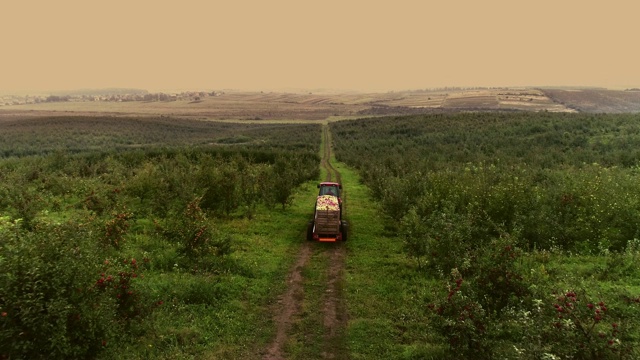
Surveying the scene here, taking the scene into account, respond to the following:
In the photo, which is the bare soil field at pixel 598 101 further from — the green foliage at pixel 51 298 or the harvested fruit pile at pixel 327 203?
the green foliage at pixel 51 298

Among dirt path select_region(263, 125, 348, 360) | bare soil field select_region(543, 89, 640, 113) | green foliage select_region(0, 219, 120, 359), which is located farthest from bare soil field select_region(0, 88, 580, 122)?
green foliage select_region(0, 219, 120, 359)

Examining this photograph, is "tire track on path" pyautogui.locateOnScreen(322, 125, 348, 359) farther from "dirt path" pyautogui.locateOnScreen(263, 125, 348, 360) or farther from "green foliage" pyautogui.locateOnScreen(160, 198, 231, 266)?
→ "green foliage" pyautogui.locateOnScreen(160, 198, 231, 266)

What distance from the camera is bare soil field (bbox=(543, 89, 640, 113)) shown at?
4125 inches

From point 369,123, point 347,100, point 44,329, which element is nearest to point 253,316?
point 44,329

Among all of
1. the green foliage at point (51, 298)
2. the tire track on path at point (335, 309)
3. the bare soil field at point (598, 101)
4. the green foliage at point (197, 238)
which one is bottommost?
the tire track on path at point (335, 309)

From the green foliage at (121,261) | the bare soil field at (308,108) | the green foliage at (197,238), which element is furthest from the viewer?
the bare soil field at (308,108)

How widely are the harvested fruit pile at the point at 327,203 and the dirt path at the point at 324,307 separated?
2.37 meters

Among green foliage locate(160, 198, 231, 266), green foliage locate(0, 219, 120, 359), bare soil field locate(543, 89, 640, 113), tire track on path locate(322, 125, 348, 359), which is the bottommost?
tire track on path locate(322, 125, 348, 359)

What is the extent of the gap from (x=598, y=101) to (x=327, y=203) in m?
134

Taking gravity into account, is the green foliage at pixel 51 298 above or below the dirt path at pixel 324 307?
above

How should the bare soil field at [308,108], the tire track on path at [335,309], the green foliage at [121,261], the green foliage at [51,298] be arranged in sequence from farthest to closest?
the bare soil field at [308,108], the tire track on path at [335,309], the green foliage at [121,261], the green foliage at [51,298]

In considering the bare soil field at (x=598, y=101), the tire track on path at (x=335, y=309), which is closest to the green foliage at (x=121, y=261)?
the tire track on path at (x=335, y=309)

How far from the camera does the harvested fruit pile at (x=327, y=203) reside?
20.8 metres

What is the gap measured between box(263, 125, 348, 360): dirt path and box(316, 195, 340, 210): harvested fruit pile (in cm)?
237
